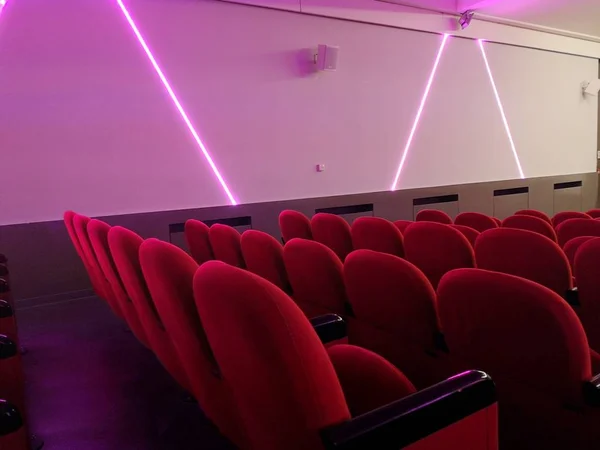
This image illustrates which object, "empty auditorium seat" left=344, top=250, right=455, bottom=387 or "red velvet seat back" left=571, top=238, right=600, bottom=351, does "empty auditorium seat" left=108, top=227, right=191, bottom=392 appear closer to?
"empty auditorium seat" left=344, top=250, right=455, bottom=387

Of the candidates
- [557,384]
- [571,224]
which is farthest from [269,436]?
[571,224]

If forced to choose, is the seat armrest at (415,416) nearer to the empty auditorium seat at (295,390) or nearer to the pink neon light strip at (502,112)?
the empty auditorium seat at (295,390)

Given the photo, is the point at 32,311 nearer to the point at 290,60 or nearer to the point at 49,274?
the point at 49,274

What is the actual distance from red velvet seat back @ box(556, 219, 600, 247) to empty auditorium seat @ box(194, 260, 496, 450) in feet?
6.91

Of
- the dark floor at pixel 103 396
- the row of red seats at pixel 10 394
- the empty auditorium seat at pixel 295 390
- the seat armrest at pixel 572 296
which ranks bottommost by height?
the dark floor at pixel 103 396

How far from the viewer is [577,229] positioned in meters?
2.78

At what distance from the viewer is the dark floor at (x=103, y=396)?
1784 mm

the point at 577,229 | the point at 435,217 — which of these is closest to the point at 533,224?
the point at 577,229

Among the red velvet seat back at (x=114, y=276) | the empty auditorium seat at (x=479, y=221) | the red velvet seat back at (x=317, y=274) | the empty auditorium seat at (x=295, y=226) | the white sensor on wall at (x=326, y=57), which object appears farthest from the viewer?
the white sensor on wall at (x=326, y=57)

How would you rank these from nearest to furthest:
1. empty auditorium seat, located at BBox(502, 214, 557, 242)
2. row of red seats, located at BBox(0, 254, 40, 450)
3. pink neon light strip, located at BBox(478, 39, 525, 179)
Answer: row of red seats, located at BBox(0, 254, 40, 450) → empty auditorium seat, located at BBox(502, 214, 557, 242) → pink neon light strip, located at BBox(478, 39, 525, 179)

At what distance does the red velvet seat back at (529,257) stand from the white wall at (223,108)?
3.09 metres

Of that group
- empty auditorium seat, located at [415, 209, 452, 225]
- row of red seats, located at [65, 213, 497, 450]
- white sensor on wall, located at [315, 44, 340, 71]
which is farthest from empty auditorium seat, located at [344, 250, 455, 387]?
white sensor on wall, located at [315, 44, 340, 71]

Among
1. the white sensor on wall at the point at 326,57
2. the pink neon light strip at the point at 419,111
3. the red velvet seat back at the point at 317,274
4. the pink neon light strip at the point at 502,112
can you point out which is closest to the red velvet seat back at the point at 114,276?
the red velvet seat back at the point at 317,274

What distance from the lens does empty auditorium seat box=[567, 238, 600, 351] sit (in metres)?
1.58
